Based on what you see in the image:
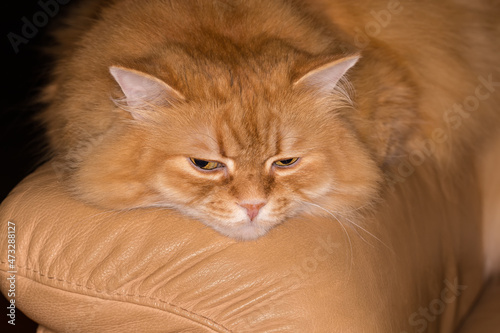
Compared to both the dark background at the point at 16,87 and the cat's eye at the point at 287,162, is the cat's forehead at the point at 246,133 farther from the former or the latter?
the dark background at the point at 16,87

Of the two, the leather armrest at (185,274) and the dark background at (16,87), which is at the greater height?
the leather armrest at (185,274)

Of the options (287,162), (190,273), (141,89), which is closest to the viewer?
(190,273)

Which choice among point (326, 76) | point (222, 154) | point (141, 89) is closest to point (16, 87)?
point (141, 89)

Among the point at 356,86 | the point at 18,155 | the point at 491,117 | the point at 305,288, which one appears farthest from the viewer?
the point at 18,155

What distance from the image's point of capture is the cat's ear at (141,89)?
113 centimetres

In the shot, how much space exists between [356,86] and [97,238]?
81 centimetres

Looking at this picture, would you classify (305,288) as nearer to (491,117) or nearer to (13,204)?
(13,204)

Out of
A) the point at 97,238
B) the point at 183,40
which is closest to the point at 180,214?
the point at 97,238

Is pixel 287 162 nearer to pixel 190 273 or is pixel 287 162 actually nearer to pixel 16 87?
pixel 190 273

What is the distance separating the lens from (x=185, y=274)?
3.54ft

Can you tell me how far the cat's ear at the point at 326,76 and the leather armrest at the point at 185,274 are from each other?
0.34 metres

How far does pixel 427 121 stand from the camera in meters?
1.70

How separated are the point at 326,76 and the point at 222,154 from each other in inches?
12.5

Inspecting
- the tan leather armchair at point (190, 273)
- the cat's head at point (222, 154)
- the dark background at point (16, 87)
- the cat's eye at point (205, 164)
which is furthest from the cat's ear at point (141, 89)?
the dark background at point (16, 87)
